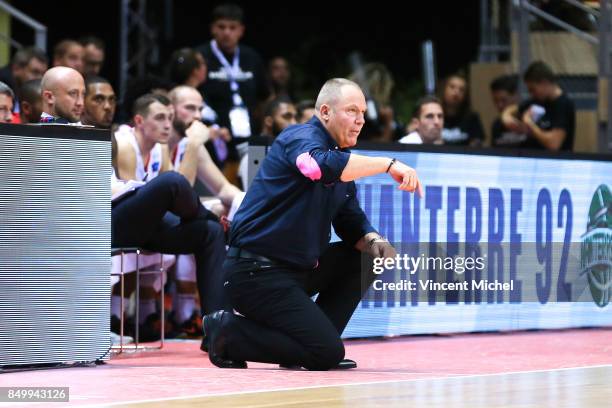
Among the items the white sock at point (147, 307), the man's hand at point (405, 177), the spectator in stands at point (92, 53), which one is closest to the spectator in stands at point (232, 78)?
the spectator in stands at point (92, 53)

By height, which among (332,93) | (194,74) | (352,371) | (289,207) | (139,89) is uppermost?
(194,74)

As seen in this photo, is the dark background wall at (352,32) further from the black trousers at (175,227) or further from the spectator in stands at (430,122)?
the black trousers at (175,227)

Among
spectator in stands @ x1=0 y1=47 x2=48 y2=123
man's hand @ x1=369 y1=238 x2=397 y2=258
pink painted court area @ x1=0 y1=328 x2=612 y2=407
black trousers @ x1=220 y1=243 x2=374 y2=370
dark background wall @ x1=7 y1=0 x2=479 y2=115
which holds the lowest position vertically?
pink painted court area @ x1=0 y1=328 x2=612 y2=407

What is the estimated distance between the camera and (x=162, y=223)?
805cm

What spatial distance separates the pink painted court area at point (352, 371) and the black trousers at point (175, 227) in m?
0.46

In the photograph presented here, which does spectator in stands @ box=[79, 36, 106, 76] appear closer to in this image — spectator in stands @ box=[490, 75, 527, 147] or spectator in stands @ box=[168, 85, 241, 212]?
spectator in stands @ box=[168, 85, 241, 212]

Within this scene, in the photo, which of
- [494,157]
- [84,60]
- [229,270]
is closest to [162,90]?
[84,60]

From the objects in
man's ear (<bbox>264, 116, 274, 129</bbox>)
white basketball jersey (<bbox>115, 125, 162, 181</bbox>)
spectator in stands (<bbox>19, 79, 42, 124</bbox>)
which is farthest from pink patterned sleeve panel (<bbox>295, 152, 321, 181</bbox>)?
man's ear (<bbox>264, 116, 274, 129</bbox>)

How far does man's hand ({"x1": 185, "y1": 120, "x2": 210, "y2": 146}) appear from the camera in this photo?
30.0ft

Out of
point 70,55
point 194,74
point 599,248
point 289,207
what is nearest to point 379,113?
point 194,74

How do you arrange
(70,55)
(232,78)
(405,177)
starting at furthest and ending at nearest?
(232,78) < (70,55) < (405,177)

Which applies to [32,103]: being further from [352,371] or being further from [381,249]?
[352,371]

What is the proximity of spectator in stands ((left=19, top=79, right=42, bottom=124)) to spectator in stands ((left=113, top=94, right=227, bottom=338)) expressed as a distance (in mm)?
574

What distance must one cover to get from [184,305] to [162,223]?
1125 millimetres
